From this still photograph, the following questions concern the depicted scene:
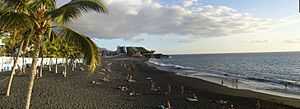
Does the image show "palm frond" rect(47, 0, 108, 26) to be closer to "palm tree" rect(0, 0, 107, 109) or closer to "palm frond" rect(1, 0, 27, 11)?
"palm tree" rect(0, 0, 107, 109)

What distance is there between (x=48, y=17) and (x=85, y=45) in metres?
1.34

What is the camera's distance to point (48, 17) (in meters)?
7.29

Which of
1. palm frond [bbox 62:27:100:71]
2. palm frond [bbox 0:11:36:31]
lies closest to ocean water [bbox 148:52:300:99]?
palm frond [bbox 62:27:100:71]

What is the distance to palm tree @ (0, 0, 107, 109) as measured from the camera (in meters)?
7.00

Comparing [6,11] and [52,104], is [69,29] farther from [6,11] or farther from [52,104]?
[52,104]

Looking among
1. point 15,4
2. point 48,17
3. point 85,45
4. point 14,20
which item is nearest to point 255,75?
point 85,45

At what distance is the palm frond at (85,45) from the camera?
723 centimetres

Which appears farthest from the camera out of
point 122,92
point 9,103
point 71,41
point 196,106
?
point 122,92

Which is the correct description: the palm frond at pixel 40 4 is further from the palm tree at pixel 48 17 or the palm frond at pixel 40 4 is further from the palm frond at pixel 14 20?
the palm frond at pixel 14 20

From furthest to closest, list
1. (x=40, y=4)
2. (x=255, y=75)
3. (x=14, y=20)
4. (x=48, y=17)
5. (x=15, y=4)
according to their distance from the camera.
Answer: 1. (x=255, y=75)
2. (x=15, y=4)
3. (x=40, y=4)
4. (x=48, y=17)
5. (x=14, y=20)

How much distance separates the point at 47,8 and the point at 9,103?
376 inches

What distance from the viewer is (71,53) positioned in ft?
116

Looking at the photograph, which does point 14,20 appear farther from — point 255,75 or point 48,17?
point 255,75

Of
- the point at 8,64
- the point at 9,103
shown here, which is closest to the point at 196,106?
the point at 9,103
